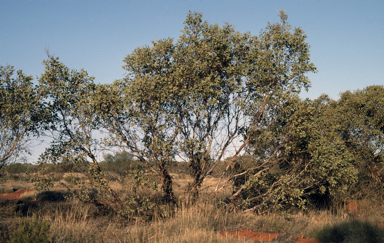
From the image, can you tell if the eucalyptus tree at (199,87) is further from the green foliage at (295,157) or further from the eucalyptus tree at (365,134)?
the eucalyptus tree at (365,134)

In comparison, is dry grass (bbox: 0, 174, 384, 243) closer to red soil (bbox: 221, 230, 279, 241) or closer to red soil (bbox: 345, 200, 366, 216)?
red soil (bbox: 221, 230, 279, 241)

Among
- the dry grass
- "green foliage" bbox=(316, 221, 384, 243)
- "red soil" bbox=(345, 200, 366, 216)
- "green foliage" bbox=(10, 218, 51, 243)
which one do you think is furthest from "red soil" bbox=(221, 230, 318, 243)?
"red soil" bbox=(345, 200, 366, 216)

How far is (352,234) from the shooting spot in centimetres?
719

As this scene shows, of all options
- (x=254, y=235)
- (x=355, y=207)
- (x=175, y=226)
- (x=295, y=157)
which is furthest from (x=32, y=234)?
(x=355, y=207)

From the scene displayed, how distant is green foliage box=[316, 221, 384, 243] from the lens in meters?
6.95

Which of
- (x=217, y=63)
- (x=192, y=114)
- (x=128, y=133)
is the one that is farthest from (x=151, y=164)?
(x=217, y=63)

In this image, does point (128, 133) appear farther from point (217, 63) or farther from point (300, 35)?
point (300, 35)

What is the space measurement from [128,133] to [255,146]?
451 centimetres

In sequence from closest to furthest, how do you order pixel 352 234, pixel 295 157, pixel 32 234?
pixel 32 234 < pixel 352 234 < pixel 295 157

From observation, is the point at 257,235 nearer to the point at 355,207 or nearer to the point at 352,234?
the point at 352,234

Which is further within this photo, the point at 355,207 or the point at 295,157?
the point at 355,207

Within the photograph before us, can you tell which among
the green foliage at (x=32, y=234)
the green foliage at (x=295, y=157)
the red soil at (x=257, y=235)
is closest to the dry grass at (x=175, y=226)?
the red soil at (x=257, y=235)

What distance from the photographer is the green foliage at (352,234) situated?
6.95m

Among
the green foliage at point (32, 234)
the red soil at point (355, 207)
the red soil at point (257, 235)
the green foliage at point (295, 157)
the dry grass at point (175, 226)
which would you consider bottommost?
the red soil at point (355, 207)
